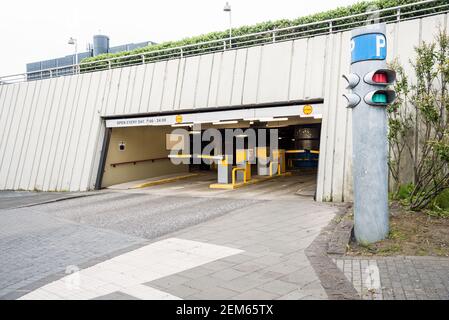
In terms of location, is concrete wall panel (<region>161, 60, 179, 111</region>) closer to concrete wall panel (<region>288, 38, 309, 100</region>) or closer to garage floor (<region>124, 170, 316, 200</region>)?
garage floor (<region>124, 170, 316, 200</region>)

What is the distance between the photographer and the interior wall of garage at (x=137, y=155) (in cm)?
1672

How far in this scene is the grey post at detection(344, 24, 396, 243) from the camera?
617 centimetres

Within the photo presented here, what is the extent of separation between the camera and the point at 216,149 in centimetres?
2223

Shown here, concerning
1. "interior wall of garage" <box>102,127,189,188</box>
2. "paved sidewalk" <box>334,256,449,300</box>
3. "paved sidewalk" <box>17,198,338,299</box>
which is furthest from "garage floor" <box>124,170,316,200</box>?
"paved sidewalk" <box>334,256,449,300</box>

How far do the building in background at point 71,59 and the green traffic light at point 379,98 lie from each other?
1463cm

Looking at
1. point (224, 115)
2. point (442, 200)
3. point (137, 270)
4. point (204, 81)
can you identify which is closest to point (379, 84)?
point (442, 200)

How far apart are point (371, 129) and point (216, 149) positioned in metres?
16.3

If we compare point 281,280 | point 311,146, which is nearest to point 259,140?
point 311,146

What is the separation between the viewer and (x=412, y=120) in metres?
9.69

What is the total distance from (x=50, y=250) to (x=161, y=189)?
8.37 meters

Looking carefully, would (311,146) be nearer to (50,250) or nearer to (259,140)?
(259,140)

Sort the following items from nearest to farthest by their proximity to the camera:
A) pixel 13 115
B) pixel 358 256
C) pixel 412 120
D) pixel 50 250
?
pixel 358 256 < pixel 50 250 < pixel 412 120 < pixel 13 115

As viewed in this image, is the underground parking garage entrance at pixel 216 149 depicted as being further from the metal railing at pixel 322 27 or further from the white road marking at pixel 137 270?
the white road marking at pixel 137 270

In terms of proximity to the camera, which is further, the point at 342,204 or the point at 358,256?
the point at 342,204
